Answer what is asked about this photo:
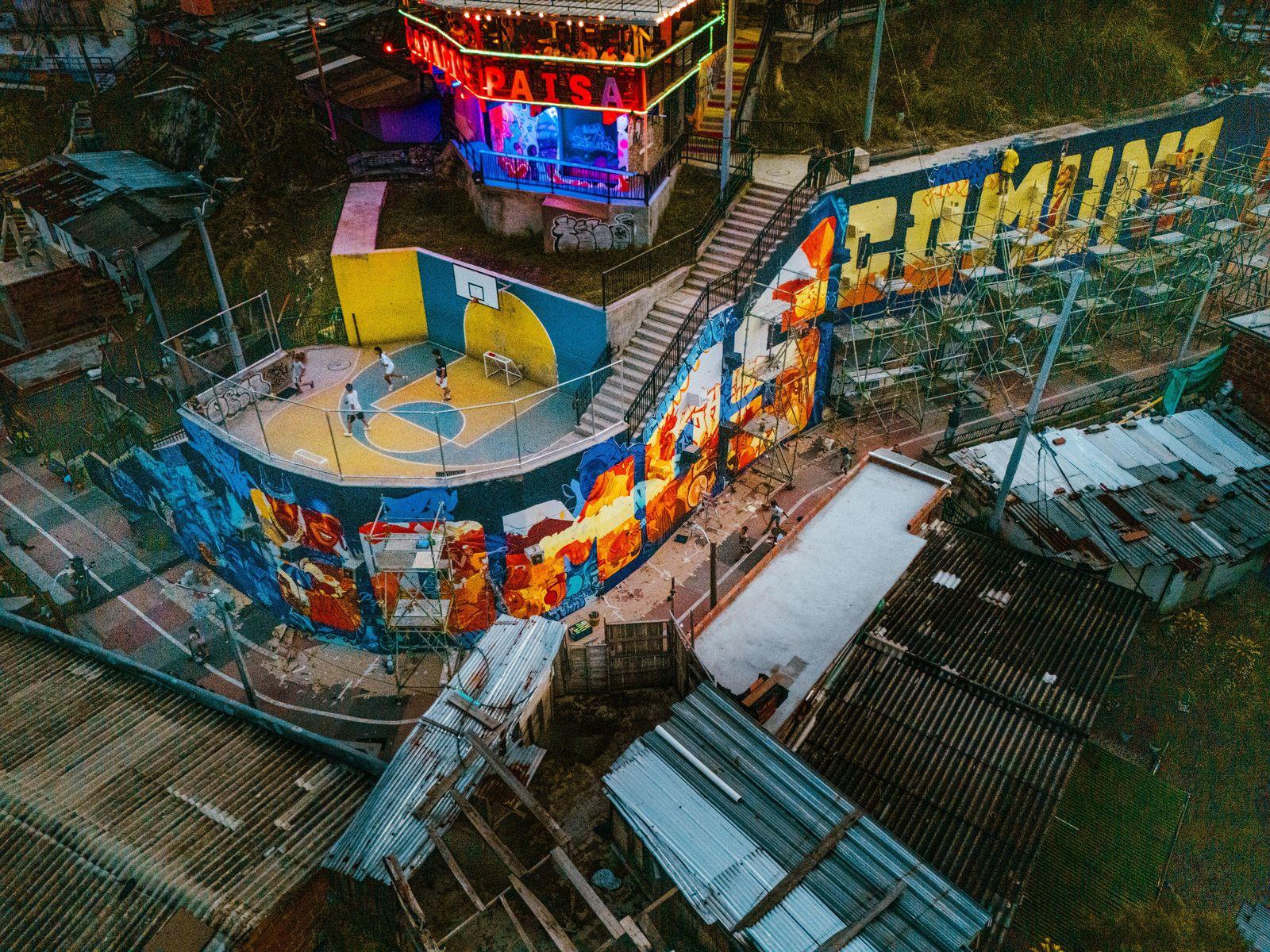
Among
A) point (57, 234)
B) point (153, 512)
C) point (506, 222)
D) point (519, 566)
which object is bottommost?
point (153, 512)

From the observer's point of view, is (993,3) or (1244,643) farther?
(993,3)

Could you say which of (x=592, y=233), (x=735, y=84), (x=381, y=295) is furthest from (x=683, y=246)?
(x=381, y=295)

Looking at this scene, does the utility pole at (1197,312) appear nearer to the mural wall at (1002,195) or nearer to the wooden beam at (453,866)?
the mural wall at (1002,195)

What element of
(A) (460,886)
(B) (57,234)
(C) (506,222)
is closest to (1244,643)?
(A) (460,886)

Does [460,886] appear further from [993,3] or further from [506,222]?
[993,3]

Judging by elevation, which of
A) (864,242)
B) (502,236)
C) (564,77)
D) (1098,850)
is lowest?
(1098,850)

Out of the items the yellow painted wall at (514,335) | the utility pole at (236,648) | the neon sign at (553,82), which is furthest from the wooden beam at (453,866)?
the neon sign at (553,82)

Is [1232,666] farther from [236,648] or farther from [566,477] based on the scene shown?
[236,648]
